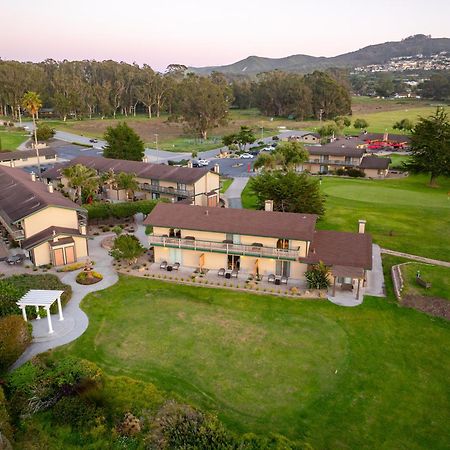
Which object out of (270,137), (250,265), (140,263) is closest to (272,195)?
(250,265)

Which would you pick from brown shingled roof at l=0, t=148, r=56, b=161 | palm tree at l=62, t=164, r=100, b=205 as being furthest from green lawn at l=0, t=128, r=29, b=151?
palm tree at l=62, t=164, r=100, b=205

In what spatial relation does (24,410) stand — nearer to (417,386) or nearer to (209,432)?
(209,432)

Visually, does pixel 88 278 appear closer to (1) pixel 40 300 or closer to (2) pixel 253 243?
(1) pixel 40 300

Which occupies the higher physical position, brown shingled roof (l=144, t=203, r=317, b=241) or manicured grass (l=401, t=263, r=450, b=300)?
brown shingled roof (l=144, t=203, r=317, b=241)

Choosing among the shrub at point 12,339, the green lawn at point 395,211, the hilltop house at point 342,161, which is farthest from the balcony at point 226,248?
the hilltop house at point 342,161

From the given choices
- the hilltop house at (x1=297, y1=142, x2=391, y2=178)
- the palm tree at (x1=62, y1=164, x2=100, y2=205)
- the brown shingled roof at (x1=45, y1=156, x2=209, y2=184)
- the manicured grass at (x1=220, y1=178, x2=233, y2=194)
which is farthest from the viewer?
the hilltop house at (x1=297, y1=142, x2=391, y2=178)

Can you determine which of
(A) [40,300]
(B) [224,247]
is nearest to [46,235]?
(A) [40,300]

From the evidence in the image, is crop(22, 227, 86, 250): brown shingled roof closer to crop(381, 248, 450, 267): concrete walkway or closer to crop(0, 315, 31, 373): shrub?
crop(0, 315, 31, 373): shrub
